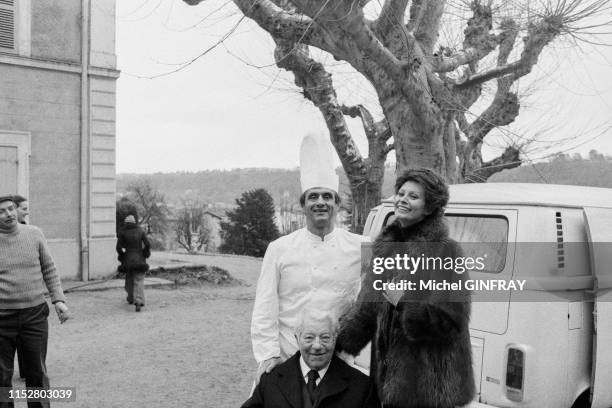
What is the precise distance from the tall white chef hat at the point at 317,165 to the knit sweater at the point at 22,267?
100 inches

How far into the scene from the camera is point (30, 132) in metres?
12.5

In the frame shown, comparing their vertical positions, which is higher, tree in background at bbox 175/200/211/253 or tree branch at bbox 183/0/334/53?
tree branch at bbox 183/0/334/53

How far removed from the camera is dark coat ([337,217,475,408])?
2.48m

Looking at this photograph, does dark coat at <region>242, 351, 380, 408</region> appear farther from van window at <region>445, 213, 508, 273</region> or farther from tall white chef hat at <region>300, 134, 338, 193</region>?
van window at <region>445, 213, 508, 273</region>

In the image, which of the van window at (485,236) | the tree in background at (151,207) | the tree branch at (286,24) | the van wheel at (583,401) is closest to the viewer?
the van wheel at (583,401)

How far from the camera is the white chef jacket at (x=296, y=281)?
9.86 ft

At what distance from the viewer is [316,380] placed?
2875 millimetres

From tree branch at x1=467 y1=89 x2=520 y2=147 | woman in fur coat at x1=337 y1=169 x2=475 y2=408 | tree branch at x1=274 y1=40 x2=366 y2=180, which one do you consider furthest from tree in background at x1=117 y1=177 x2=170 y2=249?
woman in fur coat at x1=337 y1=169 x2=475 y2=408

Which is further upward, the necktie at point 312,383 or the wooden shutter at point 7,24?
the wooden shutter at point 7,24

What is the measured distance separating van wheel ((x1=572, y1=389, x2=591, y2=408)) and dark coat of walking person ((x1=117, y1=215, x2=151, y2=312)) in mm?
7803

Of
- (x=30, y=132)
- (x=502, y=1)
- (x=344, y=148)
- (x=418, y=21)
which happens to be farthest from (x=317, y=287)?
(x=30, y=132)

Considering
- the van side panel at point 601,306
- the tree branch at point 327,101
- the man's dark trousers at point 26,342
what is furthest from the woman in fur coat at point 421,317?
the tree branch at point 327,101

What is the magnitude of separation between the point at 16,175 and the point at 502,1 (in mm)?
9808

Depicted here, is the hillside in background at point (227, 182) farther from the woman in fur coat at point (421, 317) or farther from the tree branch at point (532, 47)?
the woman in fur coat at point (421, 317)
